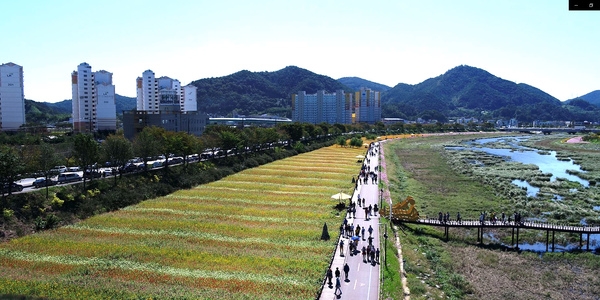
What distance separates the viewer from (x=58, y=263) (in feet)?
92.6

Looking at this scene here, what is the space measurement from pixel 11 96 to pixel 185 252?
85.8 meters

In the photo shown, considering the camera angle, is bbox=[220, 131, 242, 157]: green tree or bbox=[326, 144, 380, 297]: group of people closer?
bbox=[326, 144, 380, 297]: group of people

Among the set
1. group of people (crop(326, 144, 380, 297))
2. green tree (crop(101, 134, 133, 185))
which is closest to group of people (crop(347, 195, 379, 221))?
group of people (crop(326, 144, 380, 297))

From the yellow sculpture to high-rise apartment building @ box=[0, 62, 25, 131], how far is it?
8949 centimetres

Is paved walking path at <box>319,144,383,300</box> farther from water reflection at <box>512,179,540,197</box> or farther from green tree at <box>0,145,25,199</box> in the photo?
water reflection at <box>512,179,540,197</box>

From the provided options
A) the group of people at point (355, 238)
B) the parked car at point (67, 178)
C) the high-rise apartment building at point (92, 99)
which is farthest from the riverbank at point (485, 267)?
the high-rise apartment building at point (92, 99)

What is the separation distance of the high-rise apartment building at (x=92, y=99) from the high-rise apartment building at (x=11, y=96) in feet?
45.9

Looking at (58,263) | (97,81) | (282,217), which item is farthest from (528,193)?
(97,81)

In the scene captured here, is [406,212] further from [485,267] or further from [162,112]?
[162,112]

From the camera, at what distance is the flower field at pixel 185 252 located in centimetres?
2428

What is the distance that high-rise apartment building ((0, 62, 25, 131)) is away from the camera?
93938 mm

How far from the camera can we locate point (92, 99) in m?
111

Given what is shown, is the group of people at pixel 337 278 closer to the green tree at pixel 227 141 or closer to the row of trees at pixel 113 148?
the row of trees at pixel 113 148

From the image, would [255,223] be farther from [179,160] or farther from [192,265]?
[179,160]
